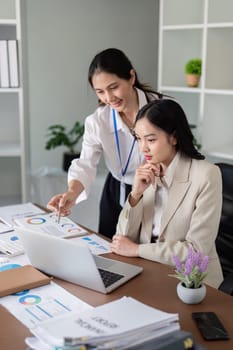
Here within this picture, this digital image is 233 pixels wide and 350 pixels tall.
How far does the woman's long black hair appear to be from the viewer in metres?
1.90

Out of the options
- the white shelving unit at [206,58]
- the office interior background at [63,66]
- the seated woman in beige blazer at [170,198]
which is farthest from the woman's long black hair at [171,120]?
the office interior background at [63,66]

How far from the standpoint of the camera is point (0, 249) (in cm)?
186

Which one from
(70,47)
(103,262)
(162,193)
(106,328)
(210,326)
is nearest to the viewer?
(106,328)

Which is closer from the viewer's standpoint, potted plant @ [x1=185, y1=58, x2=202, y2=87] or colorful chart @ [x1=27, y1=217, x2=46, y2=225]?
colorful chart @ [x1=27, y1=217, x2=46, y2=225]

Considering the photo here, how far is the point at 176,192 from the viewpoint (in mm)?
1913

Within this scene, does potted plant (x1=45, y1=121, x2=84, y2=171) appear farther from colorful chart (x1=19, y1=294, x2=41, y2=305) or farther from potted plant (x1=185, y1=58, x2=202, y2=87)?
colorful chart (x1=19, y1=294, x2=41, y2=305)

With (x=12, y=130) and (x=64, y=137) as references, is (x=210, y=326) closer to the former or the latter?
(x=64, y=137)

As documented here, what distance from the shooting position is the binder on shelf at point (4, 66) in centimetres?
307

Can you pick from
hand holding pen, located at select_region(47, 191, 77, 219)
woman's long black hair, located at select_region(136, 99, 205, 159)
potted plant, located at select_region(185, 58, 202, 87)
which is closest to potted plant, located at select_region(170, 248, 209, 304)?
woman's long black hair, located at select_region(136, 99, 205, 159)

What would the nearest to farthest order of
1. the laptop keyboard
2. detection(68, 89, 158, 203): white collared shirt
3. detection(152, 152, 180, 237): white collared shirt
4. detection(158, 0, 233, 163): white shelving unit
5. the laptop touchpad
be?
the laptop keyboard < the laptop touchpad < detection(152, 152, 180, 237): white collared shirt < detection(68, 89, 158, 203): white collared shirt < detection(158, 0, 233, 163): white shelving unit

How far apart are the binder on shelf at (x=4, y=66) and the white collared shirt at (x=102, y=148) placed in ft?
3.08

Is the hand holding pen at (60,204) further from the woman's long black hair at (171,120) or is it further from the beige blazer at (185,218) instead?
the woman's long black hair at (171,120)

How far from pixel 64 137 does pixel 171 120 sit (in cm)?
161

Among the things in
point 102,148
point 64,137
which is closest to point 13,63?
point 64,137
